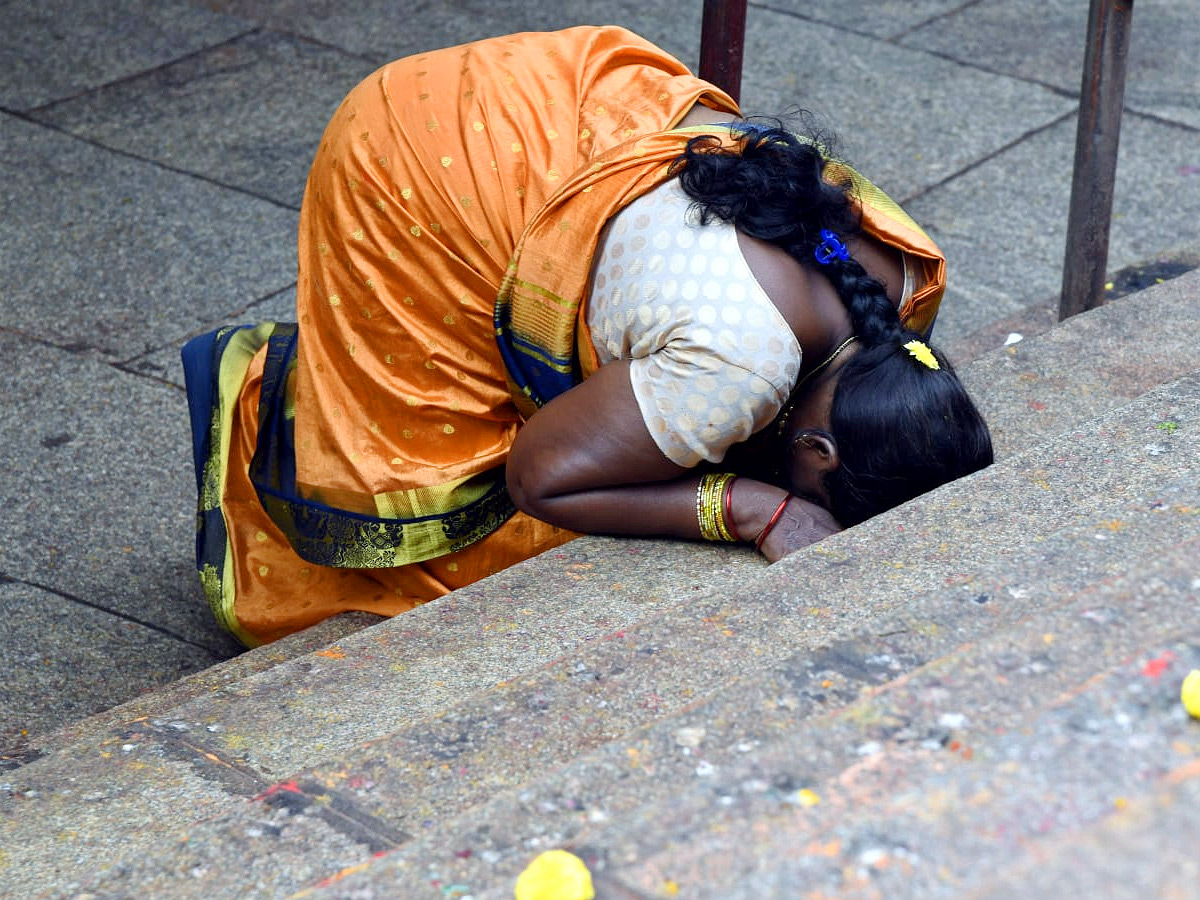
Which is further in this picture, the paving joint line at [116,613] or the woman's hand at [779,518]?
the paving joint line at [116,613]

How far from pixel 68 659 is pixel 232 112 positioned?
2.78 metres

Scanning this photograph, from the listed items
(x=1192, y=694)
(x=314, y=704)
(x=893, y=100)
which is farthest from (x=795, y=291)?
(x=893, y=100)

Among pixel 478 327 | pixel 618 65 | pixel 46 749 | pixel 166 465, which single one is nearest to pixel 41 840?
pixel 46 749

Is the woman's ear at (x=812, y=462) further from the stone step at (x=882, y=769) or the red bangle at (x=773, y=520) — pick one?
the stone step at (x=882, y=769)

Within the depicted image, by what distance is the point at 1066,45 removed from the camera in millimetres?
5945

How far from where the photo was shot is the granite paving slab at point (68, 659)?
9.45ft

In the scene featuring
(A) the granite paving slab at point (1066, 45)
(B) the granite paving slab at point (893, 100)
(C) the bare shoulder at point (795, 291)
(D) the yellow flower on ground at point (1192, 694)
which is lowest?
(B) the granite paving slab at point (893, 100)

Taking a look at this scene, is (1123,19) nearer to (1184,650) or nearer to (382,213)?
(382,213)

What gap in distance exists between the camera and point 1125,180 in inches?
197

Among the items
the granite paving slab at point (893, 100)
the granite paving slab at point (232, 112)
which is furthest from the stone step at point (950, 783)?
the granite paving slab at point (232, 112)

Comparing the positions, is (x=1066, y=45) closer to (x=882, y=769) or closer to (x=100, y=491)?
(x=100, y=491)

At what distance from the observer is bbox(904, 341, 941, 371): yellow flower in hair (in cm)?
236

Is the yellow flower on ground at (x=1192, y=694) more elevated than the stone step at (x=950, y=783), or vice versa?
the yellow flower on ground at (x=1192, y=694)

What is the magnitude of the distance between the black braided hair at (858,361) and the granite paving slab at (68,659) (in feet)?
4.75
